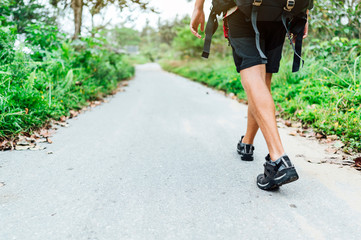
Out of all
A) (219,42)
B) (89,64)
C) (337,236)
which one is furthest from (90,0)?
(219,42)

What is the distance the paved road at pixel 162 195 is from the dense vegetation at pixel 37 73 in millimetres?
529

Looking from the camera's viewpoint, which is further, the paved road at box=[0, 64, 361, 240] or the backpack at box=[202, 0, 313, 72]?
the backpack at box=[202, 0, 313, 72]

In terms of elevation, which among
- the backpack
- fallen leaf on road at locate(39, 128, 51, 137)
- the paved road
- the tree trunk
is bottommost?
fallen leaf on road at locate(39, 128, 51, 137)

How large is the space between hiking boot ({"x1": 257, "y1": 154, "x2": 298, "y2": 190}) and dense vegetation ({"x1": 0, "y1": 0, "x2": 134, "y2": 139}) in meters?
2.46

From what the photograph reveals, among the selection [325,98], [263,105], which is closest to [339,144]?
[325,98]

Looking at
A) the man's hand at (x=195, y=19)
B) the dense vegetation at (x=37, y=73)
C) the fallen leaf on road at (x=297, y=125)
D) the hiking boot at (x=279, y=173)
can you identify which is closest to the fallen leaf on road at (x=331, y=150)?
the fallen leaf on road at (x=297, y=125)

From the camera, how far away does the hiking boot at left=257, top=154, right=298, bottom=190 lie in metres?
1.72

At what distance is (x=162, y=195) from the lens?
182cm

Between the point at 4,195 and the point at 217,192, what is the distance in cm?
134

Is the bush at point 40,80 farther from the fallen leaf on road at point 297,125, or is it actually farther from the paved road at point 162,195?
the fallen leaf on road at point 297,125

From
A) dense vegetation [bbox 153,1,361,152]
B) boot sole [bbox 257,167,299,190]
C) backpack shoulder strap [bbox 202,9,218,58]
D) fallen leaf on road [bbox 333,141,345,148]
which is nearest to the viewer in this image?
boot sole [bbox 257,167,299,190]

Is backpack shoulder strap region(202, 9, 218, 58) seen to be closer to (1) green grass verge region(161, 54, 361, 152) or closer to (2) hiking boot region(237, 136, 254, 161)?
(2) hiking boot region(237, 136, 254, 161)

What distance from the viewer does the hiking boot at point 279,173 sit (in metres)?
1.72

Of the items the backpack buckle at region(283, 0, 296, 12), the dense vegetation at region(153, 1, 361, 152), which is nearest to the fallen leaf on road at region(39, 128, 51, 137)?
the backpack buckle at region(283, 0, 296, 12)
